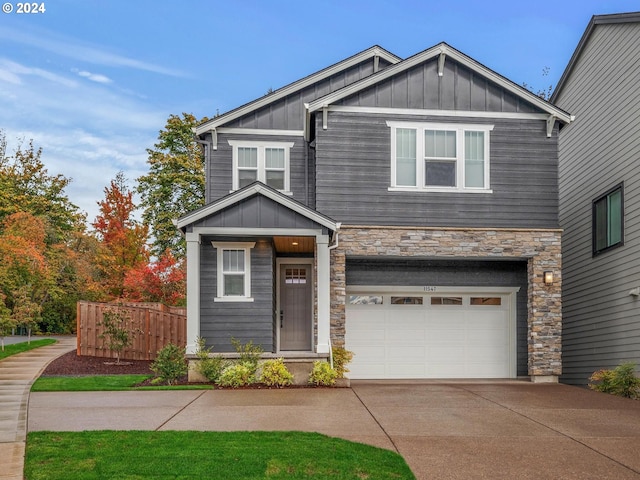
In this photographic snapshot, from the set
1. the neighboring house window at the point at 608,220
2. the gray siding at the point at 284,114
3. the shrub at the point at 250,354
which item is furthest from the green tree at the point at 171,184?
the neighboring house window at the point at 608,220

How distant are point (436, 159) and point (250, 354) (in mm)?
6224

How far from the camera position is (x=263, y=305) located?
573 inches

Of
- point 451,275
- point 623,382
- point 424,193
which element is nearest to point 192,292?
point 424,193

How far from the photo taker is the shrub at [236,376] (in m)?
13.3

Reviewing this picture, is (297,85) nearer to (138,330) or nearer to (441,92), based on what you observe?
(441,92)

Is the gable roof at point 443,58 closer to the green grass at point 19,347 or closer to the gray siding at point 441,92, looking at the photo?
the gray siding at point 441,92

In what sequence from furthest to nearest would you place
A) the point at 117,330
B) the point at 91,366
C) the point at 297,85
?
the point at 117,330
the point at 297,85
the point at 91,366

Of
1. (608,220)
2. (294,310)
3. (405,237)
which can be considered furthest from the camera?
(294,310)

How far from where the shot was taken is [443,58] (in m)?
15.3

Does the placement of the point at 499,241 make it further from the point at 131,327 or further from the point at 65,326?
the point at 65,326

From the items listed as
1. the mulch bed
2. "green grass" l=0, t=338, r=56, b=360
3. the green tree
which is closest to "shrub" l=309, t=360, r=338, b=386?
the mulch bed

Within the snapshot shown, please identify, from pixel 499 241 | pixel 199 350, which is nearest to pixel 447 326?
pixel 499 241

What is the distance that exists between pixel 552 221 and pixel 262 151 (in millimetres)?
7473

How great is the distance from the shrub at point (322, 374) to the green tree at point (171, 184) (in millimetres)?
18113
